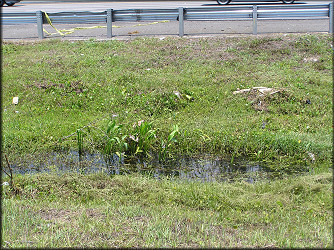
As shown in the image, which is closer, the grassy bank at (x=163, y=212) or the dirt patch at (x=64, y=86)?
the grassy bank at (x=163, y=212)

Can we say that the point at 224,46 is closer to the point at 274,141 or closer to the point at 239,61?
the point at 239,61

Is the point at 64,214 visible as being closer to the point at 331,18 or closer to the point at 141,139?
the point at 141,139

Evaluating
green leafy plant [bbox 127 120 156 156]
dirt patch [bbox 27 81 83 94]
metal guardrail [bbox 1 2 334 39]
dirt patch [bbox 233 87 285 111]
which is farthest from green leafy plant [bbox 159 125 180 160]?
metal guardrail [bbox 1 2 334 39]

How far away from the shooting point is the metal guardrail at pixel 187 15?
11742 mm

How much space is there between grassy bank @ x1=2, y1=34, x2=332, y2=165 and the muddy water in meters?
0.27

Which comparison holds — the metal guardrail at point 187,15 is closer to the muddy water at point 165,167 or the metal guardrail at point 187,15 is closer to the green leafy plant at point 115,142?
the green leafy plant at point 115,142

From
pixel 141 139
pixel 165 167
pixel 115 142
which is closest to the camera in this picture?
pixel 165 167

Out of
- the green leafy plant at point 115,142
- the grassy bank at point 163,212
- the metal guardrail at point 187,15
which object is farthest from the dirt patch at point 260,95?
the metal guardrail at point 187,15

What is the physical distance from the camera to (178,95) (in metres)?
8.08

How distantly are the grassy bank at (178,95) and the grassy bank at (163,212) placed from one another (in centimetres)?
126

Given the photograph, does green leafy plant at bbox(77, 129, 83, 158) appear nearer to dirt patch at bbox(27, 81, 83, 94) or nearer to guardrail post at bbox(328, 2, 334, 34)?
dirt patch at bbox(27, 81, 83, 94)

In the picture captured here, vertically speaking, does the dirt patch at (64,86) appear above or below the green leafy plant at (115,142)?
above

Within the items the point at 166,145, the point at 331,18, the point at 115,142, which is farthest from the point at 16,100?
the point at 331,18

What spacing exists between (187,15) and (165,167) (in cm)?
711
